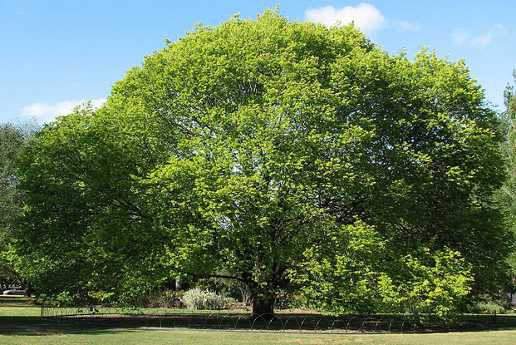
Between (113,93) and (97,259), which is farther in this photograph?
(113,93)

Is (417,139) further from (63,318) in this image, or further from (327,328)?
(63,318)

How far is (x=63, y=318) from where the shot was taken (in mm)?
35969

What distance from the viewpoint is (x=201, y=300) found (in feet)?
169

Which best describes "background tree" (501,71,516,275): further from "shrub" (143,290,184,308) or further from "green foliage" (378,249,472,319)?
"shrub" (143,290,184,308)

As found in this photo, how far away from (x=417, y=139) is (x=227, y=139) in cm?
1207

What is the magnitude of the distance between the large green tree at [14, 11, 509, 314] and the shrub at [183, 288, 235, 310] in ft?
51.1

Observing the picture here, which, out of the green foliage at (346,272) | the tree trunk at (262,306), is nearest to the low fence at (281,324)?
the tree trunk at (262,306)

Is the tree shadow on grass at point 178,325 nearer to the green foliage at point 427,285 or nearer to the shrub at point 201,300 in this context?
the green foliage at point 427,285

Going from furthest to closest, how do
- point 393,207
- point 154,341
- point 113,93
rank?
point 113,93 → point 393,207 → point 154,341

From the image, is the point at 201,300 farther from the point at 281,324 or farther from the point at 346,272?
the point at 346,272

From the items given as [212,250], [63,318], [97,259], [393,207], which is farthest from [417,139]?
[63,318]

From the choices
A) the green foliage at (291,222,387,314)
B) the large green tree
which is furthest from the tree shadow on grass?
the large green tree

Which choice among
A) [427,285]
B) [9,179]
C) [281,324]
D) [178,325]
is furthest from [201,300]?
[427,285]

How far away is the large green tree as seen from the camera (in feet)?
108
